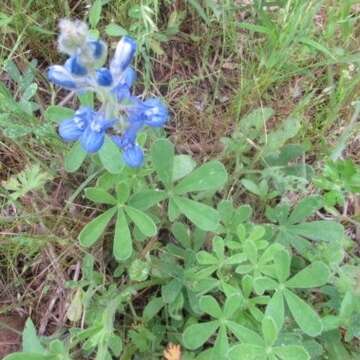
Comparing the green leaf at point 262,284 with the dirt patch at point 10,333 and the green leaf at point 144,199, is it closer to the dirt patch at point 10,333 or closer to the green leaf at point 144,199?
the green leaf at point 144,199

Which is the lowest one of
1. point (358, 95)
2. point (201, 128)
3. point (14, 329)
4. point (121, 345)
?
point (14, 329)

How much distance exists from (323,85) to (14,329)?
63.7 inches

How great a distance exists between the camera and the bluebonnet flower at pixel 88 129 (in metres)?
1.94

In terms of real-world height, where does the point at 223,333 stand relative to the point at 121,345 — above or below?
above

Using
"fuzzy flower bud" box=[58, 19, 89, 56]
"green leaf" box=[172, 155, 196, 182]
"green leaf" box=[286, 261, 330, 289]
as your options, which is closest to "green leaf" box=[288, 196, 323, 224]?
"green leaf" box=[286, 261, 330, 289]

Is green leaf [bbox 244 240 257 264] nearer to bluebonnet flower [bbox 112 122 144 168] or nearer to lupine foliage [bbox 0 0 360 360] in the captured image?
lupine foliage [bbox 0 0 360 360]

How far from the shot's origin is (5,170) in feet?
9.32

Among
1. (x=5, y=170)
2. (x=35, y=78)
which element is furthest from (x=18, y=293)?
(x=35, y=78)

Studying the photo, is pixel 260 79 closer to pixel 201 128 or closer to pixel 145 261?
pixel 201 128

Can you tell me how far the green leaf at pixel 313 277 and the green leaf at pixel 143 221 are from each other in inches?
18.6

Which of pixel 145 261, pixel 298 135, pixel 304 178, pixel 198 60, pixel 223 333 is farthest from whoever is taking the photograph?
pixel 198 60

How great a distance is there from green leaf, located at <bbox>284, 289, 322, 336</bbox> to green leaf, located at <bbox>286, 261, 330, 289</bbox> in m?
0.04

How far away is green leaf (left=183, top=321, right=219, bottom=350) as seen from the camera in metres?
2.29

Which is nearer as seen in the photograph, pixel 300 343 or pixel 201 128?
pixel 300 343
